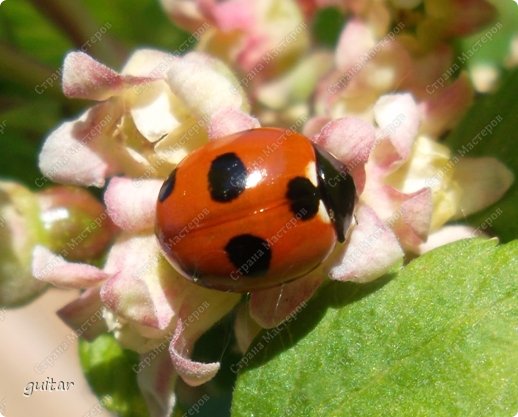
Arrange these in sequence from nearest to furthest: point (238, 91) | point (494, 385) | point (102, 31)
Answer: point (494, 385) → point (238, 91) → point (102, 31)

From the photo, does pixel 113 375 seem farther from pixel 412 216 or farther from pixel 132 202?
pixel 412 216

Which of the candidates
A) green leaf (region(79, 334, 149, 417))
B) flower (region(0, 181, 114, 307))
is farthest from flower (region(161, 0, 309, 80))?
green leaf (region(79, 334, 149, 417))

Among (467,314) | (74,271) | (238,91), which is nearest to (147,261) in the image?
(74,271)

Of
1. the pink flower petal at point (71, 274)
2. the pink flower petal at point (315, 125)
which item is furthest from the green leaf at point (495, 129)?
the pink flower petal at point (71, 274)

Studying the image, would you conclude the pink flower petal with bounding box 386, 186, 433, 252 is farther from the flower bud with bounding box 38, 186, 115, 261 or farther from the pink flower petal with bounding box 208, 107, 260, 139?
the flower bud with bounding box 38, 186, 115, 261

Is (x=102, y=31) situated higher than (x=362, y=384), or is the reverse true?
(x=102, y=31)

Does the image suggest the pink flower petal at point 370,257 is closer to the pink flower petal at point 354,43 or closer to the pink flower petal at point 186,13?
the pink flower petal at point 354,43

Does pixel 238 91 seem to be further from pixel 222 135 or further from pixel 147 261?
pixel 147 261
